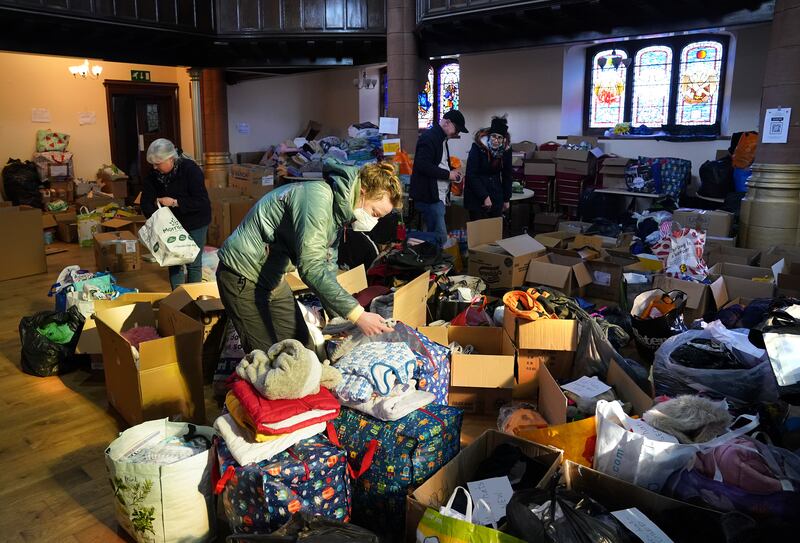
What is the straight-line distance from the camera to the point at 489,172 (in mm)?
5926

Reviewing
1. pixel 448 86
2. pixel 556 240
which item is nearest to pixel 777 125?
pixel 556 240

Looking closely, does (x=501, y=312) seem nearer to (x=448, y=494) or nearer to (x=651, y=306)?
(x=651, y=306)

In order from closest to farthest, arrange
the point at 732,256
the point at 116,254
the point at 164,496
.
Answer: the point at 164,496, the point at 732,256, the point at 116,254

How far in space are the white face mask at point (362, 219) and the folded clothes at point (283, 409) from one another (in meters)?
0.73

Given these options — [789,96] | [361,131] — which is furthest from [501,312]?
[361,131]

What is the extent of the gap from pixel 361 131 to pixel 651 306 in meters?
5.34

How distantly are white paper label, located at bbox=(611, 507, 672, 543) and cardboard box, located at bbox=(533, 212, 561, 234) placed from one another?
670cm

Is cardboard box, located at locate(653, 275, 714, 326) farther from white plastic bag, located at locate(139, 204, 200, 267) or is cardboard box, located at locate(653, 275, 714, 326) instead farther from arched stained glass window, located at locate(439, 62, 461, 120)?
arched stained glass window, located at locate(439, 62, 461, 120)

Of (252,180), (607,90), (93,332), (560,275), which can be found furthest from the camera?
(607,90)

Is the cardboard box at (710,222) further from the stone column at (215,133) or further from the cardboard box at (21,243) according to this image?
the stone column at (215,133)

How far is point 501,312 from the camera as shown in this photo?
396 centimetres

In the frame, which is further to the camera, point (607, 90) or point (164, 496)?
point (607, 90)

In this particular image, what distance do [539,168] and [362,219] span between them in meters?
6.74

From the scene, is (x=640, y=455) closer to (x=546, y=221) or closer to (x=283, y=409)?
(x=283, y=409)
